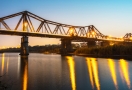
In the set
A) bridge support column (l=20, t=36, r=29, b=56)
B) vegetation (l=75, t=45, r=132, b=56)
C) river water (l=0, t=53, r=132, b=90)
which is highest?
bridge support column (l=20, t=36, r=29, b=56)

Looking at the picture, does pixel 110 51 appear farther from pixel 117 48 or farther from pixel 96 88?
pixel 96 88

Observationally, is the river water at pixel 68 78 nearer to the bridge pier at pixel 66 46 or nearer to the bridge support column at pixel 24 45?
the bridge support column at pixel 24 45

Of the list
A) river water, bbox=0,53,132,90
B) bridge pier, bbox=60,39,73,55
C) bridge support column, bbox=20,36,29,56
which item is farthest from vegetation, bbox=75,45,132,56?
bridge pier, bbox=60,39,73,55

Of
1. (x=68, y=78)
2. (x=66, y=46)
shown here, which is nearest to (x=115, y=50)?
(x=68, y=78)

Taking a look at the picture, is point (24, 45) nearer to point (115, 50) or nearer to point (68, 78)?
point (115, 50)

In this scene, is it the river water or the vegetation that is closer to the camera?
the river water

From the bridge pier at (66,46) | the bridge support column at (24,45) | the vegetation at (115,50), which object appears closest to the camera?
the vegetation at (115,50)

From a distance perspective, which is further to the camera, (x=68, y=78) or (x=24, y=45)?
(x=24, y=45)

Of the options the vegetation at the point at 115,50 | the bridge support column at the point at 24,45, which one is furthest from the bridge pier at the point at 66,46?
the vegetation at the point at 115,50

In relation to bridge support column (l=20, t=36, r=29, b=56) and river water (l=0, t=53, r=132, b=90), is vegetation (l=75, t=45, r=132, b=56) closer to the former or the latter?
river water (l=0, t=53, r=132, b=90)

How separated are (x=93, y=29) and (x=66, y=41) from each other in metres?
29.2

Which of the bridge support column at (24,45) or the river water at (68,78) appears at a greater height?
the bridge support column at (24,45)

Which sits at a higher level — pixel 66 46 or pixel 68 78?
pixel 66 46

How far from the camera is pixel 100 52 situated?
67.1 metres
